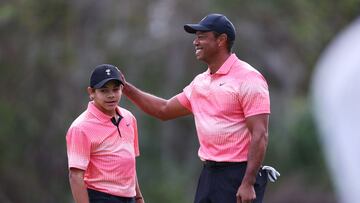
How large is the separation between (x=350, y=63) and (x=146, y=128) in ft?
82.9

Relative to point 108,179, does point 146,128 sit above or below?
below

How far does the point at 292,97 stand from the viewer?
28.1 metres

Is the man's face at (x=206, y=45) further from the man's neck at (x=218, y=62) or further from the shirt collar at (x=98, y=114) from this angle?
the shirt collar at (x=98, y=114)

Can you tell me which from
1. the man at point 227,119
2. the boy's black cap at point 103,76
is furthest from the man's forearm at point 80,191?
the man at point 227,119

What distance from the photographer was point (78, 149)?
4.90 metres

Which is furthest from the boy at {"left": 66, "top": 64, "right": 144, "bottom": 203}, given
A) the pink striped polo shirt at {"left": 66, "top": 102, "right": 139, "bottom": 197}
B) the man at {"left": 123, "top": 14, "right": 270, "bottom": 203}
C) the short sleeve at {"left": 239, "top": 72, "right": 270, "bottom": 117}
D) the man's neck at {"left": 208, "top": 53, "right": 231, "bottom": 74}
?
the short sleeve at {"left": 239, "top": 72, "right": 270, "bottom": 117}

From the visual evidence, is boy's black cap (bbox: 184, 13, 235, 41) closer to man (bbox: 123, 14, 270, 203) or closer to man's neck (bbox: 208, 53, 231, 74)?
man (bbox: 123, 14, 270, 203)

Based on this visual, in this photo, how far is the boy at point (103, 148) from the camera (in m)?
4.94

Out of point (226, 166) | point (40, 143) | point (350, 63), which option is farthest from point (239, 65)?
point (40, 143)

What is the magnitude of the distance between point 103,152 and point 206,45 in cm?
82

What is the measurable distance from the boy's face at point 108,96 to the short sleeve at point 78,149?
21cm

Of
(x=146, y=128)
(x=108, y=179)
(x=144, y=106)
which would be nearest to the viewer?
(x=108, y=179)

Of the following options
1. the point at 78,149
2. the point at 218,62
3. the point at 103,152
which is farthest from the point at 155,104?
the point at 78,149

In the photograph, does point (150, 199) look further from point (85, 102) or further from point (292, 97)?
point (292, 97)
